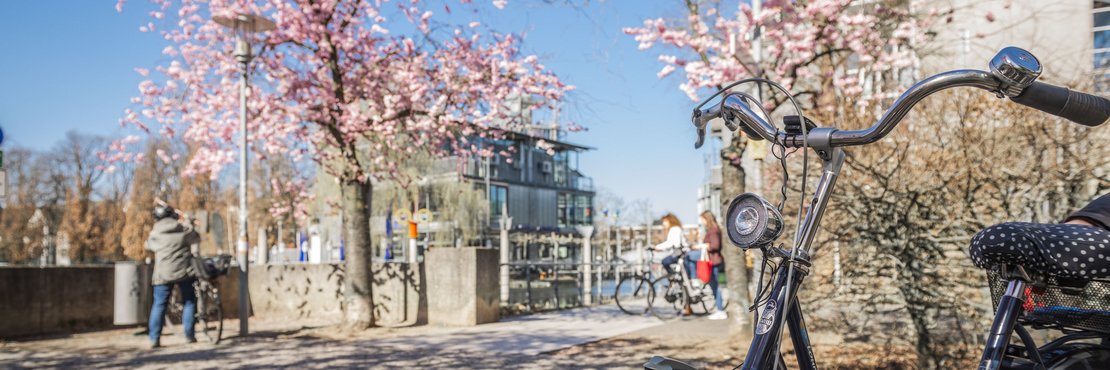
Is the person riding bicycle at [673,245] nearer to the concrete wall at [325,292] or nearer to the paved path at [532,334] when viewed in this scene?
the paved path at [532,334]

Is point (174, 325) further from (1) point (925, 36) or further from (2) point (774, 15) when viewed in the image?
(1) point (925, 36)

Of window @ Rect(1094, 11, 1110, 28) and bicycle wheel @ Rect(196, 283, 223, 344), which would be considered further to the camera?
window @ Rect(1094, 11, 1110, 28)

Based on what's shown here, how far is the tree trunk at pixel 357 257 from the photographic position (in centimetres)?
1192

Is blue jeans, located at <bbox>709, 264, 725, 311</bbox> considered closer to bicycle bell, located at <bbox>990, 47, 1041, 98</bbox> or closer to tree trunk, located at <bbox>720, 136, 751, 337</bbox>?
tree trunk, located at <bbox>720, 136, 751, 337</bbox>

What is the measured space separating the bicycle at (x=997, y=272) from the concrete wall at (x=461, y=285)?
32.3 ft

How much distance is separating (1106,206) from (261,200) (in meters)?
56.6

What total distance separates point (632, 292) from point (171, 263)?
7377 millimetres

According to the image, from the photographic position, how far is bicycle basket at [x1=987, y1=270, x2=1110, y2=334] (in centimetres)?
214

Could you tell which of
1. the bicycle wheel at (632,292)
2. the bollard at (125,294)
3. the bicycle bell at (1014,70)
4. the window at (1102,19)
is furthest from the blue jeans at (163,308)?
the window at (1102,19)

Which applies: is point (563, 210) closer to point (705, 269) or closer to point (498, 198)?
→ point (498, 198)

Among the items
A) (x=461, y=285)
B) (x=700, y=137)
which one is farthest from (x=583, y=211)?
(x=700, y=137)

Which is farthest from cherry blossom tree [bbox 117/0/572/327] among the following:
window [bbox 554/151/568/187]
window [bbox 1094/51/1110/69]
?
window [bbox 554/151/568/187]

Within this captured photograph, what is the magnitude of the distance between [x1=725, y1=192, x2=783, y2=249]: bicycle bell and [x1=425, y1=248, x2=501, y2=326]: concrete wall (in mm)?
9840

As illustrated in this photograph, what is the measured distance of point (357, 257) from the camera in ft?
39.9
